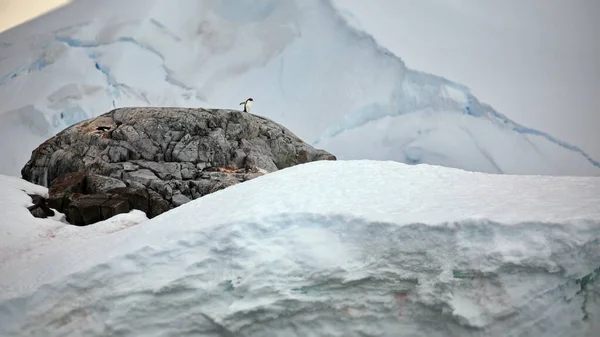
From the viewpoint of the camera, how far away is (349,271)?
3539mm

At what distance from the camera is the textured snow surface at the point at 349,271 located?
313 cm

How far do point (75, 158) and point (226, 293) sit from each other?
33.9ft

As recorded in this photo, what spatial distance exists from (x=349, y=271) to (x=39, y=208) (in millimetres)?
6203

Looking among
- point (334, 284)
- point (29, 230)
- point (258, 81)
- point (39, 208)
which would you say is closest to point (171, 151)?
point (39, 208)

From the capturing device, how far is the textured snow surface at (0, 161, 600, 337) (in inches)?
123

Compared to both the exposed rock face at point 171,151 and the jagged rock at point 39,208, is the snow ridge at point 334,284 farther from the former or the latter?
the exposed rock face at point 171,151

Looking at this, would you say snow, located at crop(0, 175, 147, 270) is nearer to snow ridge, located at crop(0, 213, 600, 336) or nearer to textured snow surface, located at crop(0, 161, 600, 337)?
textured snow surface, located at crop(0, 161, 600, 337)

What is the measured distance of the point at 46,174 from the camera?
41.5ft

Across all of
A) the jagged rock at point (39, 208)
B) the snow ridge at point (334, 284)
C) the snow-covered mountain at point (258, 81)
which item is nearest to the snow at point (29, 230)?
the jagged rock at point (39, 208)

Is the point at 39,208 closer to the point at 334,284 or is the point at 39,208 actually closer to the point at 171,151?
the point at 171,151

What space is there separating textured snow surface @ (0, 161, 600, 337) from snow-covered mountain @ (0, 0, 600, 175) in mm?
13867

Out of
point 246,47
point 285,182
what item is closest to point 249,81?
point 246,47

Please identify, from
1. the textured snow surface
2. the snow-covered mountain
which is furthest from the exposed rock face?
the textured snow surface

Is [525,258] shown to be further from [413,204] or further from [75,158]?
[75,158]
